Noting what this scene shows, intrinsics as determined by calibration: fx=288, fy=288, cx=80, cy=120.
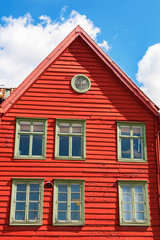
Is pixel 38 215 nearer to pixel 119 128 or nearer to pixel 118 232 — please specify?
pixel 118 232

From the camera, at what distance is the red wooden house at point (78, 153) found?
1240cm

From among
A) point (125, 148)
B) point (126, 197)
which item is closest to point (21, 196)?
point (126, 197)

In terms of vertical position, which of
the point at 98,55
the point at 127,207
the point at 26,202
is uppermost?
the point at 98,55

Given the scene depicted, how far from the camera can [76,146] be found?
13.4 meters

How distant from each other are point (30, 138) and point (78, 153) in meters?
2.32

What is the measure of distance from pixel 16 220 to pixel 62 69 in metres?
7.30

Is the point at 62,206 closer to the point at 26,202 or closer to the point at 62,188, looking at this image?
the point at 62,188

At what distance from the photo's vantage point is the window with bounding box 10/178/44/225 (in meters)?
12.2

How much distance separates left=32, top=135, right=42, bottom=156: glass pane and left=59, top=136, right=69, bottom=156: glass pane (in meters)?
0.93

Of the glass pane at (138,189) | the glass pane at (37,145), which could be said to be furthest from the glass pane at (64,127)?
the glass pane at (138,189)

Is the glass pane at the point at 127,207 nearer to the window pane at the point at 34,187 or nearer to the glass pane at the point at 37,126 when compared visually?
the window pane at the point at 34,187

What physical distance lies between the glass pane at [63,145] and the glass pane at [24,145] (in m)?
1.51

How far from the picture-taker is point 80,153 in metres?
13.4

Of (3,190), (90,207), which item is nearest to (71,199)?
(90,207)
